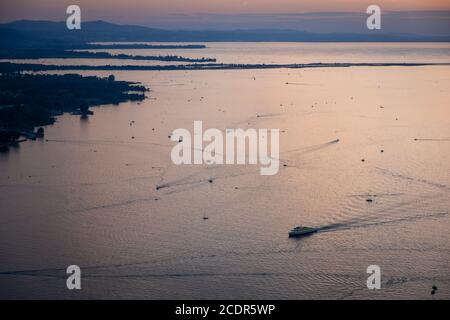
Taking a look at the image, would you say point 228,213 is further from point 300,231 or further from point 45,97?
point 45,97

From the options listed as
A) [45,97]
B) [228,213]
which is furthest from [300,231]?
[45,97]

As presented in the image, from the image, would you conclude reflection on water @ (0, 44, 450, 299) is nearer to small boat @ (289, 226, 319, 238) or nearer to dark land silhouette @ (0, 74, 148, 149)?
small boat @ (289, 226, 319, 238)

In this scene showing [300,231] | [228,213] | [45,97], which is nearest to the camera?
[300,231]

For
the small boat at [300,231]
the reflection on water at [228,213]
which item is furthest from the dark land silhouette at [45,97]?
the small boat at [300,231]

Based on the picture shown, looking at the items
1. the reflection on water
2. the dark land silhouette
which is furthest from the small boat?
the dark land silhouette

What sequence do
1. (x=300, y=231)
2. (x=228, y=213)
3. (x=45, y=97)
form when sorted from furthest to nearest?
(x=45, y=97) → (x=228, y=213) → (x=300, y=231)

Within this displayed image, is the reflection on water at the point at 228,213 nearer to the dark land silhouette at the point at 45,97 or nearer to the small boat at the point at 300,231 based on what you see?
the small boat at the point at 300,231
